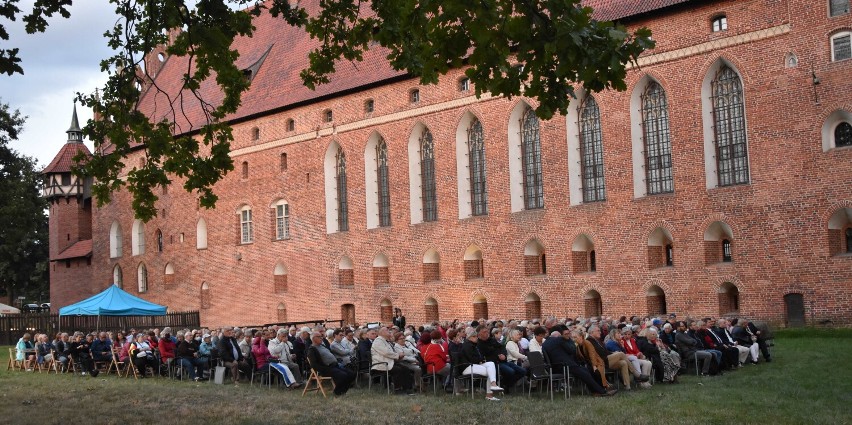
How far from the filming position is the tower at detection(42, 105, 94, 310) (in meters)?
51.9

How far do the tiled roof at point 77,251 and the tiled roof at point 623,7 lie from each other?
33.2m

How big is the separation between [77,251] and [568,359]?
Result: 142 feet

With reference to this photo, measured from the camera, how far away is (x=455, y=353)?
49.3ft

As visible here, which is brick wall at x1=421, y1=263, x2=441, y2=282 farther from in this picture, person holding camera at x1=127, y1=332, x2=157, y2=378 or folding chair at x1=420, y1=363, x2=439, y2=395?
folding chair at x1=420, y1=363, x2=439, y2=395

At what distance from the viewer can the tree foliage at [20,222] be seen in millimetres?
46806

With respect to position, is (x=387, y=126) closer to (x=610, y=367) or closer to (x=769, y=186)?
(x=769, y=186)

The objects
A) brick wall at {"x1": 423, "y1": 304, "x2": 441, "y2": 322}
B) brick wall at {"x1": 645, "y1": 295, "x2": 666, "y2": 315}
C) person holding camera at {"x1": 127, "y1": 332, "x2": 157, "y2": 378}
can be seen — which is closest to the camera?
person holding camera at {"x1": 127, "y1": 332, "x2": 157, "y2": 378}

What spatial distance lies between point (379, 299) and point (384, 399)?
20.7 meters

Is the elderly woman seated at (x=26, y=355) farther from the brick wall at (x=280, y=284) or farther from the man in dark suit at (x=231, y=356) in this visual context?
the brick wall at (x=280, y=284)

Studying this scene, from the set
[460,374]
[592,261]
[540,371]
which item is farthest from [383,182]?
[540,371]

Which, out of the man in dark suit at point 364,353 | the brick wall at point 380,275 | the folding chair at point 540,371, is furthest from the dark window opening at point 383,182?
the folding chair at point 540,371

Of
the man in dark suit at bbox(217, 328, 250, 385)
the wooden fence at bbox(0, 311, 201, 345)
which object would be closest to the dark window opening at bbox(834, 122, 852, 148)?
the man in dark suit at bbox(217, 328, 250, 385)

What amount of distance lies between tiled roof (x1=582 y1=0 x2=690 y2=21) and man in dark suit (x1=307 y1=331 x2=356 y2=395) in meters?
14.9

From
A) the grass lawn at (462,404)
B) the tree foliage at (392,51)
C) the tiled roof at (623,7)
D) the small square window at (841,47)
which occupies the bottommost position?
the grass lawn at (462,404)
